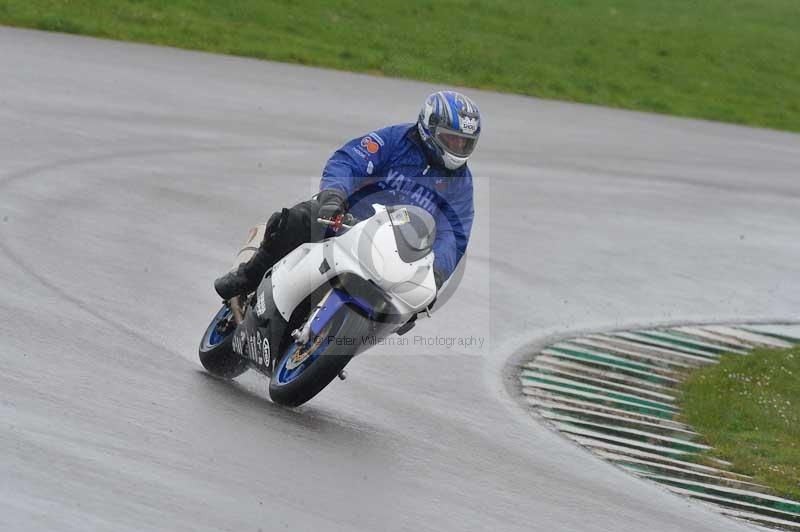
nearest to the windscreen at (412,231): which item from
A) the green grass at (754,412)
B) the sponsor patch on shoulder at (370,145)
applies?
the sponsor patch on shoulder at (370,145)

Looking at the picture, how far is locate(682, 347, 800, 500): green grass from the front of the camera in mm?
8328

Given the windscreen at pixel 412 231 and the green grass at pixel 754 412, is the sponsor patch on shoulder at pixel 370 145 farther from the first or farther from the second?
the green grass at pixel 754 412

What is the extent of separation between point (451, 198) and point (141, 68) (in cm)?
1182

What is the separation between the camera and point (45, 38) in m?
19.9

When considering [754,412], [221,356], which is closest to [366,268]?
[221,356]

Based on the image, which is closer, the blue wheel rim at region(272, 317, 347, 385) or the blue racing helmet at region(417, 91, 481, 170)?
the blue wheel rim at region(272, 317, 347, 385)

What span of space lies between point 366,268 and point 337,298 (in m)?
0.22

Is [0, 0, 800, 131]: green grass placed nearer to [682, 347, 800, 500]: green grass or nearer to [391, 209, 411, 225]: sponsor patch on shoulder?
[682, 347, 800, 500]: green grass

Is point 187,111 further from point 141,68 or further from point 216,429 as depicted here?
point 216,429

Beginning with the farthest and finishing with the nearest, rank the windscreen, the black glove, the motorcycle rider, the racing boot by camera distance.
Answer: the racing boot < the motorcycle rider < the black glove < the windscreen

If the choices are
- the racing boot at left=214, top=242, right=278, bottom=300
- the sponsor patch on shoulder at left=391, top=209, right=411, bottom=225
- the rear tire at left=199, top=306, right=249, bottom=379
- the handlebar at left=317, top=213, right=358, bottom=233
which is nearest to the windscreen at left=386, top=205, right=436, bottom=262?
the sponsor patch on shoulder at left=391, top=209, right=411, bottom=225

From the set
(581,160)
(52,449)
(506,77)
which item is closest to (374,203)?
(52,449)

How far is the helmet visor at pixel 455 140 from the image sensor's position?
25.0 feet

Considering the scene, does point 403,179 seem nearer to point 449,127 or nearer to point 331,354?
point 449,127
